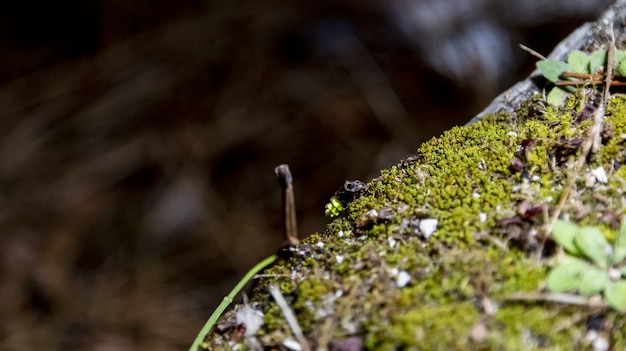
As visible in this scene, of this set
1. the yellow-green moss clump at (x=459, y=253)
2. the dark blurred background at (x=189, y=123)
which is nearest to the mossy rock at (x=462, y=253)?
the yellow-green moss clump at (x=459, y=253)

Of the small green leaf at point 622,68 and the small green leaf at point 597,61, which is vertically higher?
the small green leaf at point 597,61

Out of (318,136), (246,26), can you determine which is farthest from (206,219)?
(246,26)

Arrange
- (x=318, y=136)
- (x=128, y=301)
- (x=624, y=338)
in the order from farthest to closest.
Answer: (x=318, y=136)
(x=128, y=301)
(x=624, y=338)

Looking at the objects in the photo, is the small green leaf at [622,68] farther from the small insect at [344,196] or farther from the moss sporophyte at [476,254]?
the small insect at [344,196]

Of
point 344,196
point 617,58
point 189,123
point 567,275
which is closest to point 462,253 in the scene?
point 567,275

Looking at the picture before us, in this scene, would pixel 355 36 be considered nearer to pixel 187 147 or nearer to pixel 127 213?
pixel 187 147

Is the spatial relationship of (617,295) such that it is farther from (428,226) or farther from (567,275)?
(428,226)
